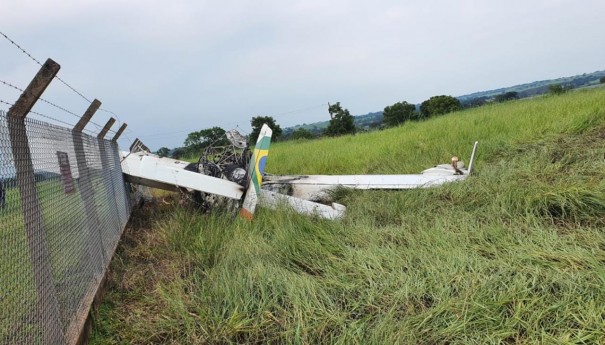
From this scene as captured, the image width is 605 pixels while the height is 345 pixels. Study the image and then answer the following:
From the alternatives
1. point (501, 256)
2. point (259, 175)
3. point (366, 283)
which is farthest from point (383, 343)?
point (259, 175)

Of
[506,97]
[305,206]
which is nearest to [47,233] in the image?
[305,206]

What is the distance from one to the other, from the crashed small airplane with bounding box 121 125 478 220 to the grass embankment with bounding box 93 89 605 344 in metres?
0.31

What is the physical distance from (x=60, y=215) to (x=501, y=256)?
303 centimetres

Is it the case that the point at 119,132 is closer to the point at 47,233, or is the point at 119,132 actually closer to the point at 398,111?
the point at 47,233

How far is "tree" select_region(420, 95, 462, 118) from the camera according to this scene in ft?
112

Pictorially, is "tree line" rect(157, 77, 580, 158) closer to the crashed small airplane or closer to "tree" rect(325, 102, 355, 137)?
"tree" rect(325, 102, 355, 137)

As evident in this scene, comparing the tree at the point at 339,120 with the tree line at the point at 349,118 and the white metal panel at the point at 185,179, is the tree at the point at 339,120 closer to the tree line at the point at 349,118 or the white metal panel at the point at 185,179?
the tree line at the point at 349,118

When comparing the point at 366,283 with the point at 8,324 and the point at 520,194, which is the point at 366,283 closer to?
the point at 8,324

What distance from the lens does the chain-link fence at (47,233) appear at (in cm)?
184

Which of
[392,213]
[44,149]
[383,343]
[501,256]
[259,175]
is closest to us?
[383,343]

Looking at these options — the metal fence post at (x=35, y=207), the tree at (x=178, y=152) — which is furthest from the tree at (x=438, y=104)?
the metal fence post at (x=35, y=207)

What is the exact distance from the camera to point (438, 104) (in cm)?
3556

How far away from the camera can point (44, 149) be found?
2.56 m

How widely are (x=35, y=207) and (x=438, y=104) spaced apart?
118 feet
